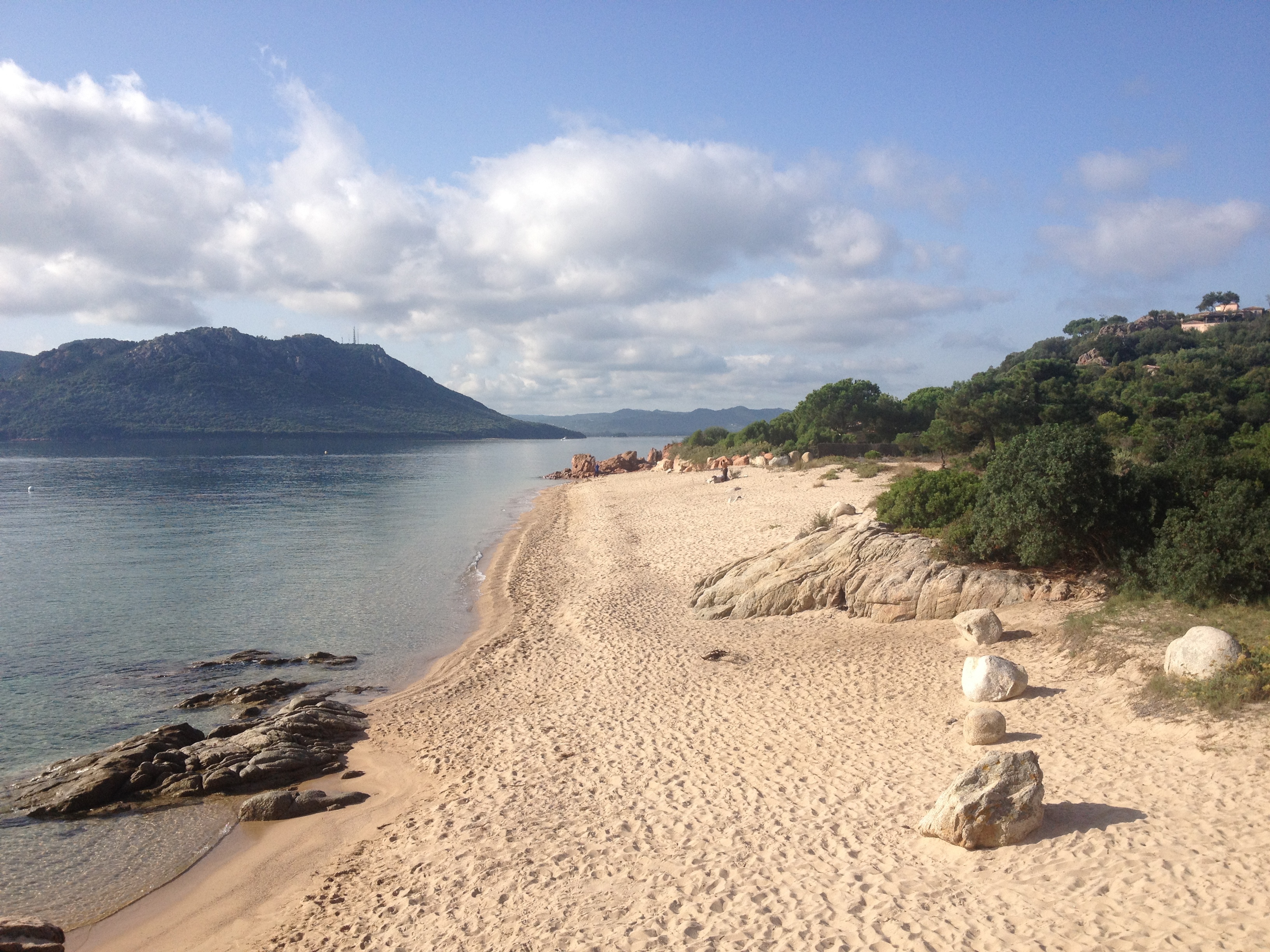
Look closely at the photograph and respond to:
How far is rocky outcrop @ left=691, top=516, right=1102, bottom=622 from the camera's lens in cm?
1471

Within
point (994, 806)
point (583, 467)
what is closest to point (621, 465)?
point (583, 467)

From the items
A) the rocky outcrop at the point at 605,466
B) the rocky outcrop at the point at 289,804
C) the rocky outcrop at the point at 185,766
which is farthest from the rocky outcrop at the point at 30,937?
the rocky outcrop at the point at 605,466

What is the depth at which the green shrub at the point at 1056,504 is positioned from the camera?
551 inches

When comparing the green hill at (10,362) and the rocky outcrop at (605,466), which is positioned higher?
the green hill at (10,362)

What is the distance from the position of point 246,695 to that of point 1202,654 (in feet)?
52.2

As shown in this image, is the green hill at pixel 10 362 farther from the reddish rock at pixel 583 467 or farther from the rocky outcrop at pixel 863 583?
the rocky outcrop at pixel 863 583

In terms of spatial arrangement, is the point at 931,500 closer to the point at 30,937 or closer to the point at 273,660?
the point at 273,660

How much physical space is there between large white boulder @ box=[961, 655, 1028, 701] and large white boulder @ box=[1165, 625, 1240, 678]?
1800mm

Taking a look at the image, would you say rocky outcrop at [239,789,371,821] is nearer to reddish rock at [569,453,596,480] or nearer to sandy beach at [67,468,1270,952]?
sandy beach at [67,468,1270,952]

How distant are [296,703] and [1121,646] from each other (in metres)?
13.9

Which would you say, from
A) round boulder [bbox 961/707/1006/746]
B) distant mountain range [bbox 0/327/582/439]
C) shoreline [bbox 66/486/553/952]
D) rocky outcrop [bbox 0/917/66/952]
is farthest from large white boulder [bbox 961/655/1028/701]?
distant mountain range [bbox 0/327/582/439]

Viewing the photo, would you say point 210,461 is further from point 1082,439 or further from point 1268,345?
point 1268,345

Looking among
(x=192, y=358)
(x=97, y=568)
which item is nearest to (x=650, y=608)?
(x=97, y=568)

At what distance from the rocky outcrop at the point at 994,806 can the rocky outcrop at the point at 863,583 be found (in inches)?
294
